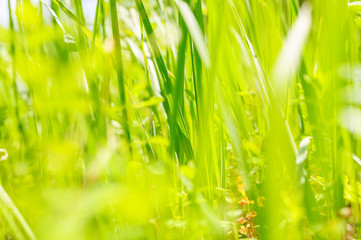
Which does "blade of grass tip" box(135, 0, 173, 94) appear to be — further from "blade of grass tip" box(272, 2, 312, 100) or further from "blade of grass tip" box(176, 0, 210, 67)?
"blade of grass tip" box(272, 2, 312, 100)

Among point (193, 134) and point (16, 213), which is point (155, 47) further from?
point (16, 213)

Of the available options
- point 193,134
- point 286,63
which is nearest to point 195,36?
point 286,63

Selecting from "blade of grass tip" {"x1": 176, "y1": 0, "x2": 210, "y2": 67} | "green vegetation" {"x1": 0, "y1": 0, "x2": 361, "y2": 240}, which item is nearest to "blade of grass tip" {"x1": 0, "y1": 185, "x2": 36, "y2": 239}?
"green vegetation" {"x1": 0, "y1": 0, "x2": 361, "y2": 240}

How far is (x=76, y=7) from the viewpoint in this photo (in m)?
0.69

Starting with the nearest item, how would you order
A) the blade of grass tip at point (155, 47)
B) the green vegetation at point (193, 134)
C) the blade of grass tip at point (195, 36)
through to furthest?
1. the green vegetation at point (193, 134)
2. the blade of grass tip at point (195, 36)
3. the blade of grass tip at point (155, 47)

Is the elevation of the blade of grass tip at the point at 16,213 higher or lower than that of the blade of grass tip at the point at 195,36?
lower

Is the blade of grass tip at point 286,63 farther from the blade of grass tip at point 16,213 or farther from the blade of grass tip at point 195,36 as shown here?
the blade of grass tip at point 16,213

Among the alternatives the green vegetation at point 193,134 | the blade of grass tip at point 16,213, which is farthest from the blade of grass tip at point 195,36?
the blade of grass tip at point 16,213

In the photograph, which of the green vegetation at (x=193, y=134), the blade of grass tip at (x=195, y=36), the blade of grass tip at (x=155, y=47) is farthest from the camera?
the blade of grass tip at (x=155, y=47)

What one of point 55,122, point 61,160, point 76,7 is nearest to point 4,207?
point 61,160

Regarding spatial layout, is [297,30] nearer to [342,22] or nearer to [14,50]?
[342,22]

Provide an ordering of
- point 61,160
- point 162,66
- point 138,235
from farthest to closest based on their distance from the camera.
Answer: point 162,66 → point 138,235 → point 61,160

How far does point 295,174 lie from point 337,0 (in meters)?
0.24

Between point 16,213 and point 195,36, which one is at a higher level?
point 195,36
